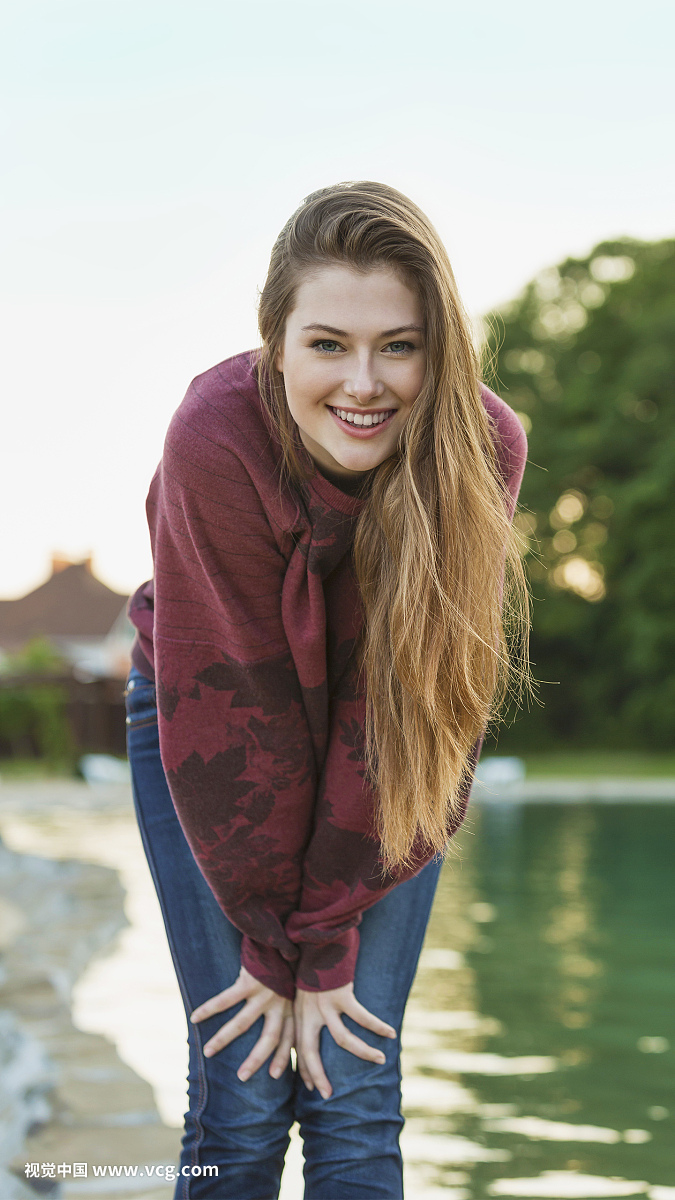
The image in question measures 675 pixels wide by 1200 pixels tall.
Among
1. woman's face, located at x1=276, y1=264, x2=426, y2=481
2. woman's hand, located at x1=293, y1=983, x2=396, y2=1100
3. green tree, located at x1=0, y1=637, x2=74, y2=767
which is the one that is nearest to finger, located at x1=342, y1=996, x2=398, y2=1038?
woman's hand, located at x1=293, y1=983, x2=396, y2=1100

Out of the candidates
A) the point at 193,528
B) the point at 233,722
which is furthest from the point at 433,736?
the point at 193,528

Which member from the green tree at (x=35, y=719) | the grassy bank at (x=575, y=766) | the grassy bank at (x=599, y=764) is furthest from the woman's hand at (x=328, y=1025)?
the grassy bank at (x=599, y=764)

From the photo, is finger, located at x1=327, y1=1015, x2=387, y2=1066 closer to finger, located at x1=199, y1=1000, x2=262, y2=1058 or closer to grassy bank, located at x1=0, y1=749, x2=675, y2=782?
finger, located at x1=199, y1=1000, x2=262, y2=1058

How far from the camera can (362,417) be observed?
1619 millimetres

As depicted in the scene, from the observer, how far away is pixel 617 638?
2253 centimetres

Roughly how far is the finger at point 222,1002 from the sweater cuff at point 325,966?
9 cm

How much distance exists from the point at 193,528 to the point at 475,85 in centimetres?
873

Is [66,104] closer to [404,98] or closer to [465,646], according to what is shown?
[404,98]

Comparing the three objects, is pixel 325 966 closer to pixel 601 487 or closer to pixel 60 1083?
pixel 60 1083

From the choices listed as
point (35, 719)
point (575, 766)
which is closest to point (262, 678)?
point (35, 719)

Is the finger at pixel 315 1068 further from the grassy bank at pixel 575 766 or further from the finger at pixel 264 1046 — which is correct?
the grassy bank at pixel 575 766

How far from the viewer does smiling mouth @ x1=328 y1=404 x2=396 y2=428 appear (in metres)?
1.62

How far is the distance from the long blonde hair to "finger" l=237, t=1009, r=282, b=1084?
288mm

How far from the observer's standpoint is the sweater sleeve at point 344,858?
174 centimetres
